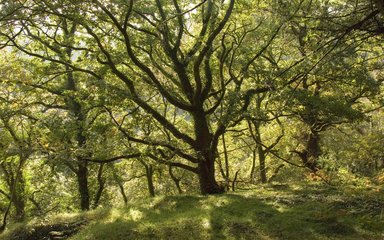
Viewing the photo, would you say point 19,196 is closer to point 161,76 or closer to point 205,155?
point 161,76

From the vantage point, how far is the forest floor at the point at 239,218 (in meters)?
8.50

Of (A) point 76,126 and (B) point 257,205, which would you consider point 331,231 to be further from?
(A) point 76,126

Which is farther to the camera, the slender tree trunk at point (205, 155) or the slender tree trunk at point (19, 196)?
the slender tree trunk at point (19, 196)

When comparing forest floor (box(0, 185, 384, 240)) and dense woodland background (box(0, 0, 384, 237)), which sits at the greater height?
dense woodland background (box(0, 0, 384, 237))

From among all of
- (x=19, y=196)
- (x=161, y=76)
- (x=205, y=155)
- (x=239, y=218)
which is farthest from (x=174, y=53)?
(x=19, y=196)

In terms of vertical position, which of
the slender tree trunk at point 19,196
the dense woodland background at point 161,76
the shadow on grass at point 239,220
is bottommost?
the shadow on grass at point 239,220

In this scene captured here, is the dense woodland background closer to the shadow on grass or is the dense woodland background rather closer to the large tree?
the large tree

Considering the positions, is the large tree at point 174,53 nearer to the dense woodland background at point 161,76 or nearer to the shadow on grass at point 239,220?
the dense woodland background at point 161,76

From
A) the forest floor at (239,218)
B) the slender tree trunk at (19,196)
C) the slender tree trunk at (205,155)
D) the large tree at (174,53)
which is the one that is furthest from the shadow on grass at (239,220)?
the slender tree trunk at (19,196)

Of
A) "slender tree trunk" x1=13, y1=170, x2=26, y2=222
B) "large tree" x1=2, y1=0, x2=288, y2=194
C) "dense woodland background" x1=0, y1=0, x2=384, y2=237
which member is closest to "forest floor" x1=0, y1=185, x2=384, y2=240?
"dense woodland background" x1=0, y1=0, x2=384, y2=237

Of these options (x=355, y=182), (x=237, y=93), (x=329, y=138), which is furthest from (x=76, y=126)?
(x=329, y=138)

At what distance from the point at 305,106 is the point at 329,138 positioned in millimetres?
14708

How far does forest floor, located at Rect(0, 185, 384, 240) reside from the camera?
850cm

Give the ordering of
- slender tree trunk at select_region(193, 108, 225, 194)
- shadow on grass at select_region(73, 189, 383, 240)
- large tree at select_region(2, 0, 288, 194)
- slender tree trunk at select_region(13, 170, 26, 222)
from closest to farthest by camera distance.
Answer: shadow on grass at select_region(73, 189, 383, 240), large tree at select_region(2, 0, 288, 194), slender tree trunk at select_region(193, 108, 225, 194), slender tree trunk at select_region(13, 170, 26, 222)
